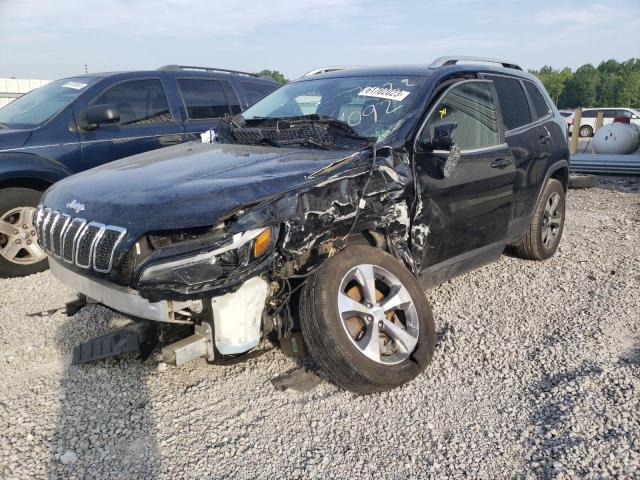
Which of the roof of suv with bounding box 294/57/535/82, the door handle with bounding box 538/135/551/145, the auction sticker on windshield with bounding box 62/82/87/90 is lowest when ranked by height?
the door handle with bounding box 538/135/551/145

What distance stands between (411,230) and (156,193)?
5.41 feet

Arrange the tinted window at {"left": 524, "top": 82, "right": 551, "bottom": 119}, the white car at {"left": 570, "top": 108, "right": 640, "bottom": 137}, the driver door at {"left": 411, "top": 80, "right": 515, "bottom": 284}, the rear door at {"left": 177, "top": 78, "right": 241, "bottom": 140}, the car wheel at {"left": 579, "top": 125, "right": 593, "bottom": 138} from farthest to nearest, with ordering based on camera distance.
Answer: the car wheel at {"left": 579, "top": 125, "right": 593, "bottom": 138}, the white car at {"left": 570, "top": 108, "right": 640, "bottom": 137}, the rear door at {"left": 177, "top": 78, "right": 241, "bottom": 140}, the tinted window at {"left": 524, "top": 82, "right": 551, "bottom": 119}, the driver door at {"left": 411, "top": 80, "right": 515, "bottom": 284}

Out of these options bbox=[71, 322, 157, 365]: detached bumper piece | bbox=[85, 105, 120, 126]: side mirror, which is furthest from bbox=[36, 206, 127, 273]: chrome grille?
bbox=[85, 105, 120, 126]: side mirror

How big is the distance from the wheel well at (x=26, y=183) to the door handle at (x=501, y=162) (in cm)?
408

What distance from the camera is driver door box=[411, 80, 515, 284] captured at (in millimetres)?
3773

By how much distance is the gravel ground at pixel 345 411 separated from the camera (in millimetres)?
2648

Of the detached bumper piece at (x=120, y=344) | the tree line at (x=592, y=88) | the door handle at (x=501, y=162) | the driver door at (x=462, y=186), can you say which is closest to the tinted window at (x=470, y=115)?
the driver door at (x=462, y=186)

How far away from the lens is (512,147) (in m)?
4.67

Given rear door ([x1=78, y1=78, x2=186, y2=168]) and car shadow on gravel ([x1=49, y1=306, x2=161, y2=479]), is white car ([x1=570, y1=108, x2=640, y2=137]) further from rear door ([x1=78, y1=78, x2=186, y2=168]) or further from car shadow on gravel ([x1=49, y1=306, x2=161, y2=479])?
car shadow on gravel ([x1=49, y1=306, x2=161, y2=479])

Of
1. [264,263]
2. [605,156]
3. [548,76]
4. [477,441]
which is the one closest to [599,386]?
[477,441]

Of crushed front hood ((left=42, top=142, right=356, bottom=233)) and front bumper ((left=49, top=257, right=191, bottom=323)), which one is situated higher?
crushed front hood ((left=42, top=142, right=356, bottom=233))

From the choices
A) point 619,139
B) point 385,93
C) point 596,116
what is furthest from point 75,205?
point 596,116

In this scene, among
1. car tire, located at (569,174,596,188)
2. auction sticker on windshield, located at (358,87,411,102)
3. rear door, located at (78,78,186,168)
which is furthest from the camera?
car tire, located at (569,174,596,188)

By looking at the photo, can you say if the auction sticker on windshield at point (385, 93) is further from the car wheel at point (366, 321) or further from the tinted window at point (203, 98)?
the tinted window at point (203, 98)
